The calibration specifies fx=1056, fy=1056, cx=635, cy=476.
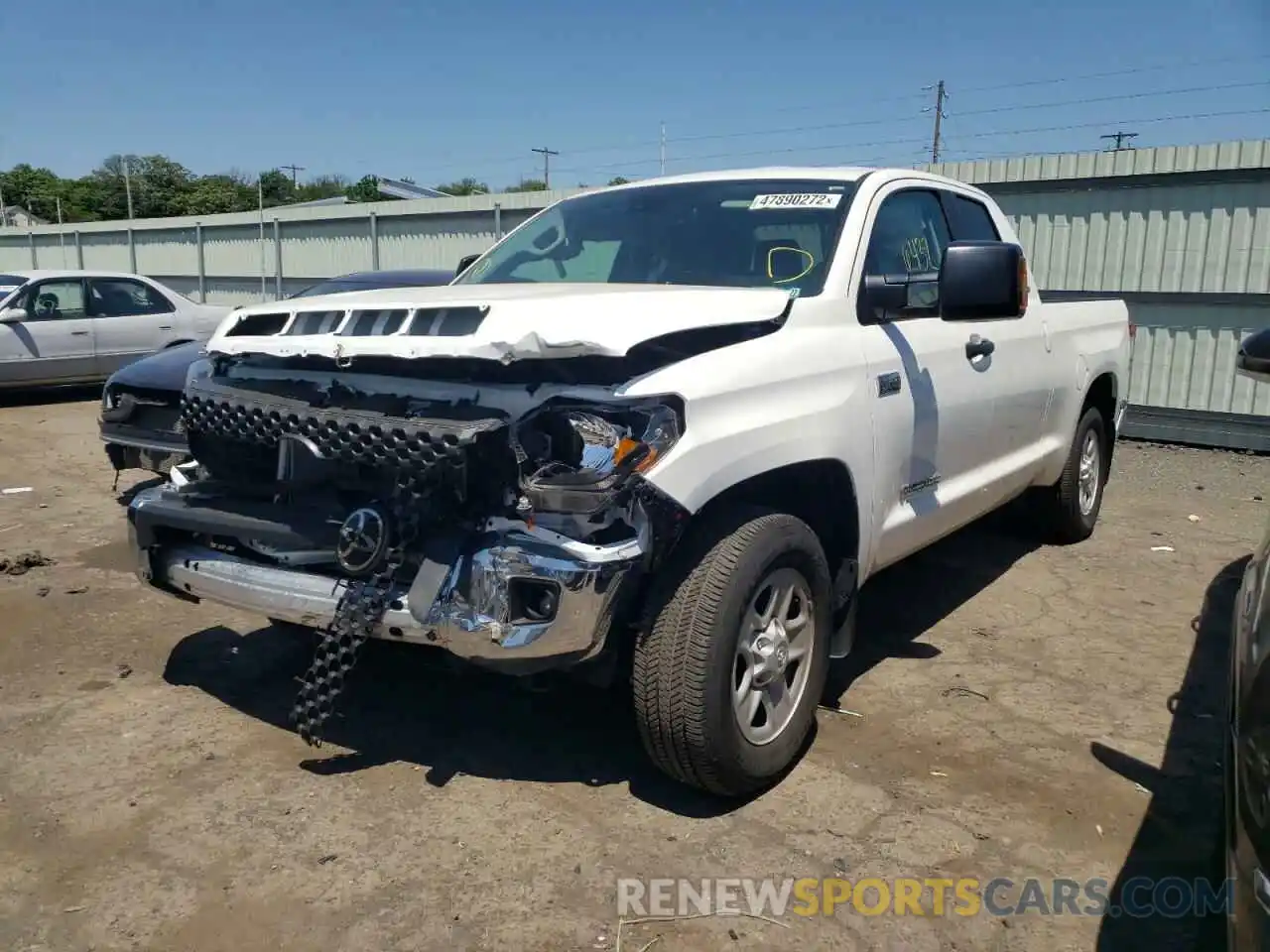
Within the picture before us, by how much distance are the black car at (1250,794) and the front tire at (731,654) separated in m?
1.24

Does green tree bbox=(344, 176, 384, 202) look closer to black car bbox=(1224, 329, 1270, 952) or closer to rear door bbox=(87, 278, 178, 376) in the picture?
rear door bbox=(87, 278, 178, 376)

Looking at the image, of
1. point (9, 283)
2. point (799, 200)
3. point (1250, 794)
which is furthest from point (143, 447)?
point (9, 283)

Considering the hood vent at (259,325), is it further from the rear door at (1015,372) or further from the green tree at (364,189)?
the green tree at (364,189)

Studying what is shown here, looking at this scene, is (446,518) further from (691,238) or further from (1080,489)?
(1080,489)

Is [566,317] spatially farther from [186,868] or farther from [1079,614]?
[1079,614]

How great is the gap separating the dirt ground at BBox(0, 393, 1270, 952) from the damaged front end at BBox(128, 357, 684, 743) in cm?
47

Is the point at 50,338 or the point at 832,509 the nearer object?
the point at 832,509

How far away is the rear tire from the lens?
19.5ft

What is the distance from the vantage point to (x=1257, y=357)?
2846mm

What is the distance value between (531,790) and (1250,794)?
2082mm

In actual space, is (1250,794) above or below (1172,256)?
below

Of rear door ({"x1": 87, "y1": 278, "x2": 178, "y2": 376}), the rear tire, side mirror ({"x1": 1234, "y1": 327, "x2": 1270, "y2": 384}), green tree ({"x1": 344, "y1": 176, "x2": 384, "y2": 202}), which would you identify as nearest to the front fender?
side mirror ({"x1": 1234, "y1": 327, "x2": 1270, "y2": 384})

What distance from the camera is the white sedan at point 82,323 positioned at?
11.6 m

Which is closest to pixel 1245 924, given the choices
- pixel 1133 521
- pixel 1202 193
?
pixel 1133 521
